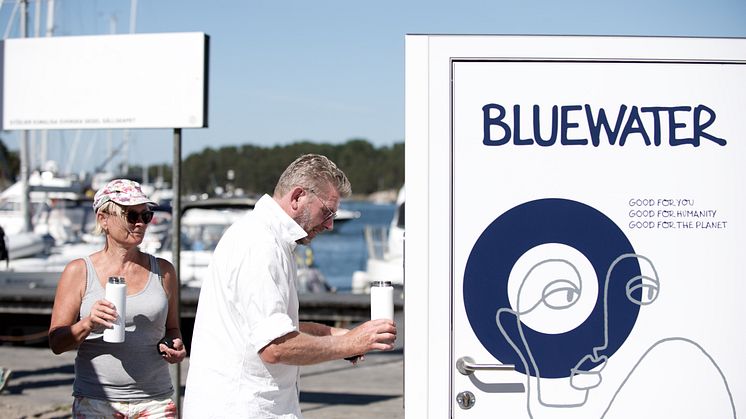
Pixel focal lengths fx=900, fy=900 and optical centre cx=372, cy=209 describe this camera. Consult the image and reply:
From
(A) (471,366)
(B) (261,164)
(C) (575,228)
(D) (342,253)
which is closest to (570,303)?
(C) (575,228)

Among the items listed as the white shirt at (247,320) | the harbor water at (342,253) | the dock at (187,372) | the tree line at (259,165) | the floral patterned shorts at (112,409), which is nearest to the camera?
the white shirt at (247,320)

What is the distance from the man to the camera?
2.92 m

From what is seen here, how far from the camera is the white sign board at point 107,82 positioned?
17.7 ft

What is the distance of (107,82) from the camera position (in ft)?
18.3

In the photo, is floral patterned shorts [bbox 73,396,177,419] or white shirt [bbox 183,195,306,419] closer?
white shirt [bbox 183,195,306,419]

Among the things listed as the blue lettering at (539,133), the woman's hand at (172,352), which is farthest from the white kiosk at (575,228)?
the woman's hand at (172,352)

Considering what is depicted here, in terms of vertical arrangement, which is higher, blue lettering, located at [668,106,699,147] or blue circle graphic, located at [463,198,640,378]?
blue lettering, located at [668,106,699,147]

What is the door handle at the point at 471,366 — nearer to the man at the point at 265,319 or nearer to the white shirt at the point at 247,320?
the man at the point at 265,319

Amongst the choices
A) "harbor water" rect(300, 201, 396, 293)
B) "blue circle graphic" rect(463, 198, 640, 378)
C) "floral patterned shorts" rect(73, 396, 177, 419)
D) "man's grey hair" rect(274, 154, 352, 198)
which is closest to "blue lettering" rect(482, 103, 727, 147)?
"blue circle graphic" rect(463, 198, 640, 378)

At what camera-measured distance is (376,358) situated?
35.5 ft

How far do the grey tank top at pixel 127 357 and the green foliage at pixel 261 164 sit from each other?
6955cm

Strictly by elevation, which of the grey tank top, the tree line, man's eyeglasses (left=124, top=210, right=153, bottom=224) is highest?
the tree line

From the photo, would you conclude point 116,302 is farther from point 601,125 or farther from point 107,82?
point 107,82

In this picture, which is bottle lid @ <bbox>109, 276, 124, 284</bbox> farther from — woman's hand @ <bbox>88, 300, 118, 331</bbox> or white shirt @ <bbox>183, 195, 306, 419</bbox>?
white shirt @ <bbox>183, 195, 306, 419</bbox>
